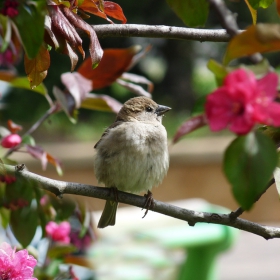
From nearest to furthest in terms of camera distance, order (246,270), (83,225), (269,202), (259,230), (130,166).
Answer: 1. (259,230)
2. (83,225)
3. (130,166)
4. (246,270)
5. (269,202)

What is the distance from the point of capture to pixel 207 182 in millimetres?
6016

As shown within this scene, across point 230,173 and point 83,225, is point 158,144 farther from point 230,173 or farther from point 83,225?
point 230,173

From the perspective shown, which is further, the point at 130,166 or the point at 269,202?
the point at 269,202

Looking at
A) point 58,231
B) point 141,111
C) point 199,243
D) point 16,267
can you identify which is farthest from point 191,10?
point 199,243

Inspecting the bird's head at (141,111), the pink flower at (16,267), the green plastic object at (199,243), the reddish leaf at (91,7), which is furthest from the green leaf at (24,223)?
the green plastic object at (199,243)

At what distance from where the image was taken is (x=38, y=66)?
49.2 inches

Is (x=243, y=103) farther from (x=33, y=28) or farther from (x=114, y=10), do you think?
(x=114, y=10)

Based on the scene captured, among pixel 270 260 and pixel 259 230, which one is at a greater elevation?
pixel 259 230

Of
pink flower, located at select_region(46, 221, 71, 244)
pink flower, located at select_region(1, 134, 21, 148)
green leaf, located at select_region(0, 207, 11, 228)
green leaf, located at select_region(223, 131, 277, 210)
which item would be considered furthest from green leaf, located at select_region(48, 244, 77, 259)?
green leaf, located at select_region(223, 131, 277, 210)

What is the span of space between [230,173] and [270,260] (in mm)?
4960

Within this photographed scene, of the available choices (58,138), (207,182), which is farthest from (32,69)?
(58,138)

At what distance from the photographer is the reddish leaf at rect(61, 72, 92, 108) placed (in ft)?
6.61

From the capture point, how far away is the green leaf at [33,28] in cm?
95

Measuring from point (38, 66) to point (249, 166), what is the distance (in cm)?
58
